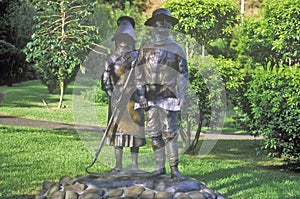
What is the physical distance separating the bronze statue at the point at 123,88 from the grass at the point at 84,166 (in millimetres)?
1842

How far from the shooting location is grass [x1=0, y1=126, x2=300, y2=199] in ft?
25.2

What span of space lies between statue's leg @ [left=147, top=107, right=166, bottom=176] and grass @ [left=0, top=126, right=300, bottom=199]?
74.1 inches

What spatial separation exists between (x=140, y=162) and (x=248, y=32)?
16.5 feet

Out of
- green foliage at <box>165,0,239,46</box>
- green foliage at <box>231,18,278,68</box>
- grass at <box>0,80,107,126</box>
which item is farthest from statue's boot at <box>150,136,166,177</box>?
green foliage at <box>231,18,278,68</box>

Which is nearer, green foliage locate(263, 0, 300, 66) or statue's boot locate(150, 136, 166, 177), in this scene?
statue's boot locate(150, 136, 166, 177)

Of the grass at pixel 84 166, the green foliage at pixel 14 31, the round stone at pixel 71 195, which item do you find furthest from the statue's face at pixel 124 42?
the green foliage at pixel 14 31

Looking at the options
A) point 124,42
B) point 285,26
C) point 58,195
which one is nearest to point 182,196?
point 58,195

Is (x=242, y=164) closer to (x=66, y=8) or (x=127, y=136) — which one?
(x=127, y=136)

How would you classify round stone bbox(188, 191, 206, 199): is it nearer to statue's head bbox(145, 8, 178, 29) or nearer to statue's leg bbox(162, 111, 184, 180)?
statue's leg bbox(162, 111, 184, 180)

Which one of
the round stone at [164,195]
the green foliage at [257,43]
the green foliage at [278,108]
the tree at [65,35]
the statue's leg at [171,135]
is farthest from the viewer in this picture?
the tree at [65,35]

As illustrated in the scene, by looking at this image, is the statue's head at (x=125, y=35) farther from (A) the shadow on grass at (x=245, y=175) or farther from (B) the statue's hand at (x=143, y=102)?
(A) the shadow on grass at (x=245, y=175)

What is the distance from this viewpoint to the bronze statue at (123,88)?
19.6 ft

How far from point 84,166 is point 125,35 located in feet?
12.5

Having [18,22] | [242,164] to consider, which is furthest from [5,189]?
[18,22]
